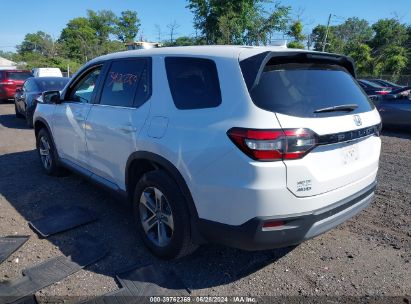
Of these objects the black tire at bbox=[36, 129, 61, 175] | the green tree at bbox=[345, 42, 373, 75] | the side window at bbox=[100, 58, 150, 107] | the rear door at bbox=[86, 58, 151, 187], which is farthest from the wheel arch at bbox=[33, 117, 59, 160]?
the green tree at bbox=[345, 42, 373, 75]

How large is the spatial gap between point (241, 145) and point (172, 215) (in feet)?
3.06

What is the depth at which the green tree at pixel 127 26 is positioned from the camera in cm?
8831

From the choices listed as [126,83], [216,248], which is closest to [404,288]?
[216,248]

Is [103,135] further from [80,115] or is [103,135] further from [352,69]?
[352,69]

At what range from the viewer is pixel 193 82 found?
2.97 metres

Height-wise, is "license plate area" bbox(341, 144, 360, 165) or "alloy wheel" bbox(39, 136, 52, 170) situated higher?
"license plate area" bbox(341, 144, 360, 165)

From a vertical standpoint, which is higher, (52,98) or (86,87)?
(86,87)

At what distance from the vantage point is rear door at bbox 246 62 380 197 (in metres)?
2.53

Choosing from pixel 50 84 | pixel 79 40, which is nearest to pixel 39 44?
pixel 79 40

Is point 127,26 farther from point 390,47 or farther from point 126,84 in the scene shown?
point 126,84

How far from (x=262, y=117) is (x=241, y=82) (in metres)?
0.32

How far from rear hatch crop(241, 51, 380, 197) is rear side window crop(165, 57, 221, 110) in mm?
353

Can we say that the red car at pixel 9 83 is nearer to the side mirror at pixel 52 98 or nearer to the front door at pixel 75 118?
the side mirror at pixel 52 98

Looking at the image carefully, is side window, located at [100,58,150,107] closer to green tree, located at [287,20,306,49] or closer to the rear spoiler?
Answer: the rear spoiler
